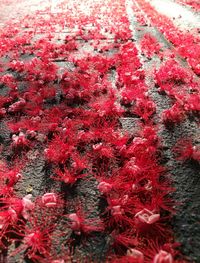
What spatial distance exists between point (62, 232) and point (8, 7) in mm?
15030

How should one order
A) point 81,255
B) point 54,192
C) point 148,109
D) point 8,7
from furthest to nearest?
point 8,7 < point 148,109 < point 54,192 < point 81,255

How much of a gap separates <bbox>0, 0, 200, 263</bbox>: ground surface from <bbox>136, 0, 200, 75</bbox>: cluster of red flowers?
2.2 inches

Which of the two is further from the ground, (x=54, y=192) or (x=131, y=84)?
(x=131, y=84)

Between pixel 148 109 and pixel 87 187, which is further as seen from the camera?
pixel 148 109

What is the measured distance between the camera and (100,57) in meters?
6.37

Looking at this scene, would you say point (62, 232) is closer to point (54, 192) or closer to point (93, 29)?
point (54, 192)

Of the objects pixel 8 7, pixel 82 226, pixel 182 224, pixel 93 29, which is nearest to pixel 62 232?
pixel 82 226

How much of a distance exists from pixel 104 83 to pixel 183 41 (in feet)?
11.7

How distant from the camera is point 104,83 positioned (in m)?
4.95

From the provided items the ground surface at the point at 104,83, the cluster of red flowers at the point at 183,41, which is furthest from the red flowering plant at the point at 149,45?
the cluster of red flowers at the point at 183,41

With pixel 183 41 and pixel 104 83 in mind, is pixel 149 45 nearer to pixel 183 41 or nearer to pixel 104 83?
pixel 183 41

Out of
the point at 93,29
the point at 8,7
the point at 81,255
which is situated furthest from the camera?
the point at 8,7

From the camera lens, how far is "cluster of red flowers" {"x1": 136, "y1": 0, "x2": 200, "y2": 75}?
228 inches

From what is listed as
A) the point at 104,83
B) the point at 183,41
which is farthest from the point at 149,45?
the point at 104,83
